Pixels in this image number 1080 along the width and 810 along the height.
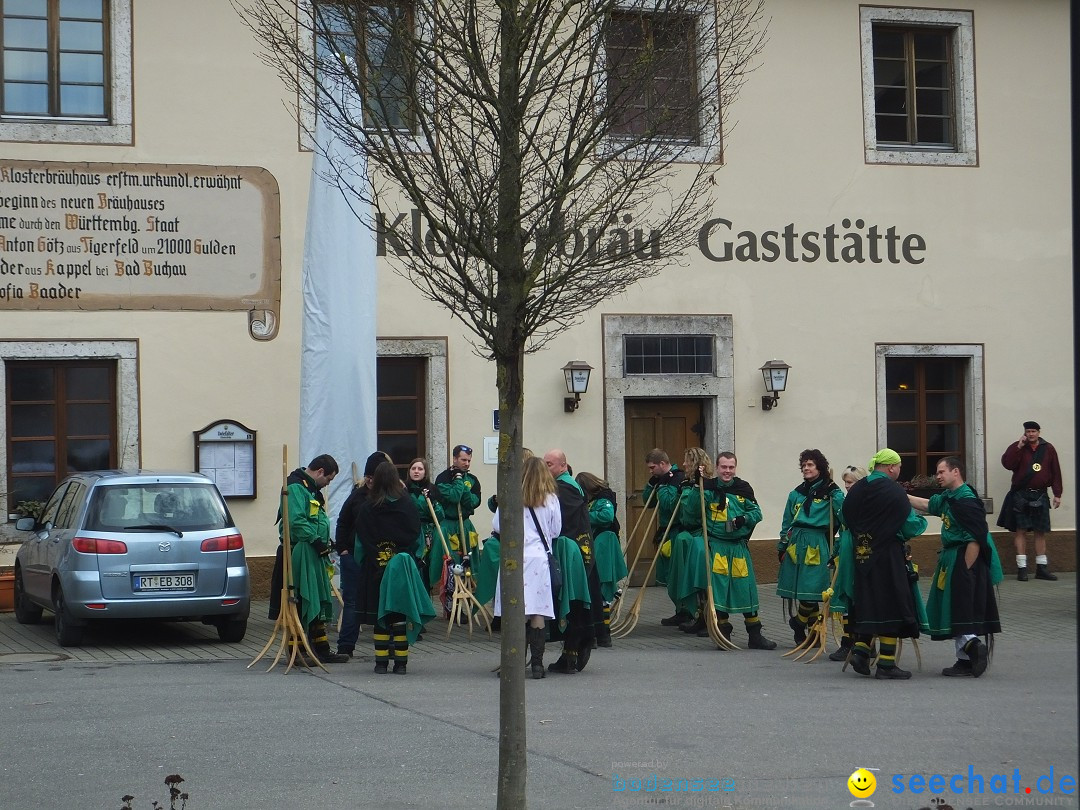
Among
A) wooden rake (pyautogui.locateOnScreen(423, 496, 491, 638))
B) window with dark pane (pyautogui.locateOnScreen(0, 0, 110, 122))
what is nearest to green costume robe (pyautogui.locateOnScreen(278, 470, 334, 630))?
wooden rake (pyautogui.locateOnScreen(423, 496, 491, 638))

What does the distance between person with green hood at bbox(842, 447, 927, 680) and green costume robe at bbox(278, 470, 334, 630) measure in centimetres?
404

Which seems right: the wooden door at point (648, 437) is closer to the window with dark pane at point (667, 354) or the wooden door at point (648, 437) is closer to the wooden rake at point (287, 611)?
the window with dark pane at point (667, 354)

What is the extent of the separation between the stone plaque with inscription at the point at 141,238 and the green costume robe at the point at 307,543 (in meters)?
4.63

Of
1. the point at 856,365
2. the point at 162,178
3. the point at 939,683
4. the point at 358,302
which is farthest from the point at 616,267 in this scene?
the point at 856,365

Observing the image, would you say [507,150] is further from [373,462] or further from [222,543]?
[222,543]

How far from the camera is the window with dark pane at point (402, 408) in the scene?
16.0 meters

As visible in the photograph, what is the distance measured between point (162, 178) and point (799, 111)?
24.6ft

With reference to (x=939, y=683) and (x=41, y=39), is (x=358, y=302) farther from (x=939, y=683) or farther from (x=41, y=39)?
(x=939, y=683)

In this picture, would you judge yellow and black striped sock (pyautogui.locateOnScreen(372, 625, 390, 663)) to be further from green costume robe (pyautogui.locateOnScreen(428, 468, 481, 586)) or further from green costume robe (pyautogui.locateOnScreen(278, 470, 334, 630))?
green costume robe (pyautogui.locateOnScreen(428, 468, 481, 586))

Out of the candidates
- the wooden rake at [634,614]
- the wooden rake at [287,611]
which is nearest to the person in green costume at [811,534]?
the wooden rake at [634,614]

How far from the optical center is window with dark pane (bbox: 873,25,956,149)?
58.5 ft

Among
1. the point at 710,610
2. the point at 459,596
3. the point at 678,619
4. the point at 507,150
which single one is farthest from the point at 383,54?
the point at 678,619

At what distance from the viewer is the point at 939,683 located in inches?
408

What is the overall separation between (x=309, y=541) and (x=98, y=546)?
205 cm
